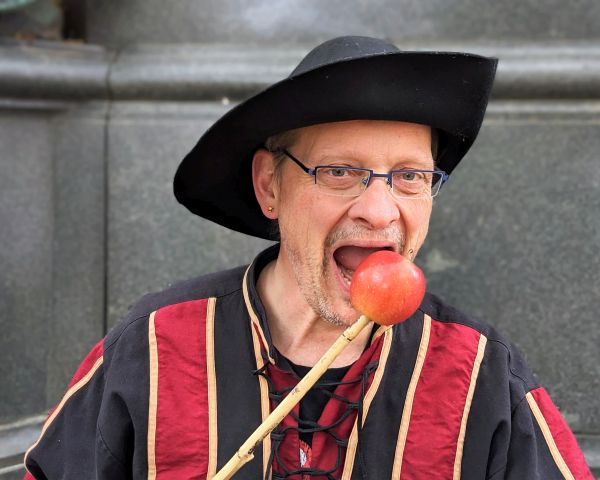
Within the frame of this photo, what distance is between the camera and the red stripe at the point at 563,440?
2.12 meters

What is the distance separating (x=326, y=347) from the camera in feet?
7.57

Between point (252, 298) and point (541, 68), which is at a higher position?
point (541, 68)

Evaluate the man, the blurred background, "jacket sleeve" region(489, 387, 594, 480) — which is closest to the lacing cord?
the man

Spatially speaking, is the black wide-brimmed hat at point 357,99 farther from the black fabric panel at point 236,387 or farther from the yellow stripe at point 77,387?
the yellow stripe at point 77,387

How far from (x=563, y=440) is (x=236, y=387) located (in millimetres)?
900

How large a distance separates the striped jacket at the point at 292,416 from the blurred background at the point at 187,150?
1161mm

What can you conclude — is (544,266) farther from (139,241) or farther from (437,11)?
(139,241)

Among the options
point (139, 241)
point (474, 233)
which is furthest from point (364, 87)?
point (139, 241)

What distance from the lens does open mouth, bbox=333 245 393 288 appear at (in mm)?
2102

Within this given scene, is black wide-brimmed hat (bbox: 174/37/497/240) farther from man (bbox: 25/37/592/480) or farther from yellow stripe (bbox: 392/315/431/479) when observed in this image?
yellow stripe (bbox: 392/315/431/479)

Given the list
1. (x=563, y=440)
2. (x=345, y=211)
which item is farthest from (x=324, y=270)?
(x=563, y=440)

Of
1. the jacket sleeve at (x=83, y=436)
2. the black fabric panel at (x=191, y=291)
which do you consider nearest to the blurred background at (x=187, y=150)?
the black fabric panel at (x=191, y=291)

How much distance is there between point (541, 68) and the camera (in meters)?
3.29

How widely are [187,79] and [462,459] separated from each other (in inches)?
80.7
